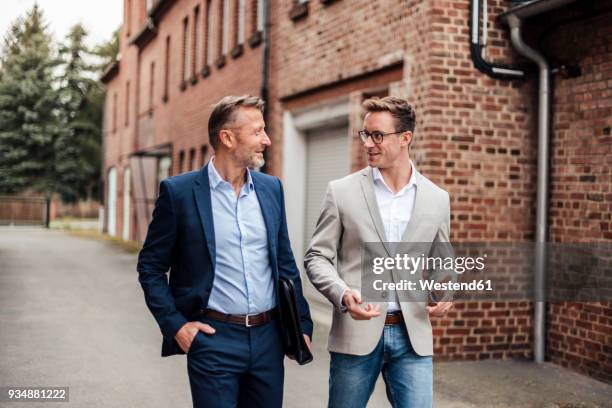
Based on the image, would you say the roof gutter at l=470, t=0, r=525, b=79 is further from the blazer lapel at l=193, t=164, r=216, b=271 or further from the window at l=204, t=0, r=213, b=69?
the window at l=204, t=0, r=213, b=69

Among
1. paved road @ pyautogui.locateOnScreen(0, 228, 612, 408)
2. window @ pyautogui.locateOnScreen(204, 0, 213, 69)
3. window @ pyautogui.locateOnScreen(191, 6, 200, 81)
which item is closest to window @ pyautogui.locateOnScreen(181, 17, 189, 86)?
window @ pyautogui.locateOnScreen(191, 6, 200, 81)

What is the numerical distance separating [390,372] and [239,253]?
84 cm

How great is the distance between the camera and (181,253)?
12.1ft

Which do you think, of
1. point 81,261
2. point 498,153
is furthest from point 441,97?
point 81,261

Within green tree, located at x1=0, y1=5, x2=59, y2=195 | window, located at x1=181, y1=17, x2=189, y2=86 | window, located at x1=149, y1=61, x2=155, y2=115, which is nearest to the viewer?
window, located at x1=181, y1=17, x2=189, y2=86

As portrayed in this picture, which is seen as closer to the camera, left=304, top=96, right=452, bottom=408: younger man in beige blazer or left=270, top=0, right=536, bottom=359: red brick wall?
left=304, top=96, right=452, bottom=408: younger man in beige blazer

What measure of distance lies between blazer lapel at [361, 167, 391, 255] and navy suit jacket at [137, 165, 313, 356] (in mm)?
427

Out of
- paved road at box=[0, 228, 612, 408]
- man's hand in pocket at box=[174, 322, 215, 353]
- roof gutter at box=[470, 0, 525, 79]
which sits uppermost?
roof gutter at box=[470, 0, 525, 79]

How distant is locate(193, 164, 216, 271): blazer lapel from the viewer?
3609 mm

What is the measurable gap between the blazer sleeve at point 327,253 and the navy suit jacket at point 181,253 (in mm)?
184

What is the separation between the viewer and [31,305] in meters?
12.1

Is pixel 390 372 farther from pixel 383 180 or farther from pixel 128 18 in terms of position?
pixel 128 18

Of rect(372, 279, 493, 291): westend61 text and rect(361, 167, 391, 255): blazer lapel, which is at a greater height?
rect(361, 167, 391, 255): blazer lapel

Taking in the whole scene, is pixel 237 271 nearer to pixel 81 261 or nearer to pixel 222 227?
pixel 222 227
